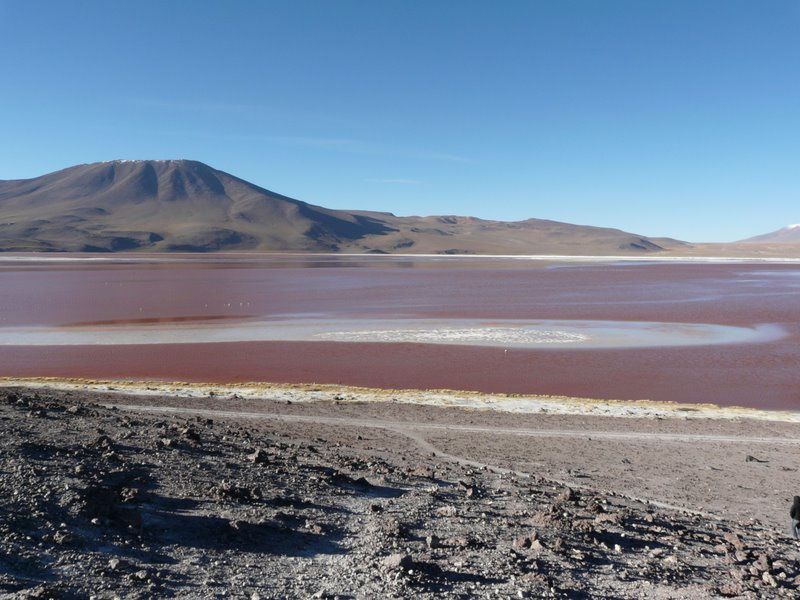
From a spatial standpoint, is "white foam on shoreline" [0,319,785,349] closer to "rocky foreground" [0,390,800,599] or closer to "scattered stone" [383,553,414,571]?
"rocky foreground" [0,390,800,599]

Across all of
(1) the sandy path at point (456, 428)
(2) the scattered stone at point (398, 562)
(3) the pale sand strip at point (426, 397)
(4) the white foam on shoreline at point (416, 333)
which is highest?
(2) the scattered stone at point (398, 562)

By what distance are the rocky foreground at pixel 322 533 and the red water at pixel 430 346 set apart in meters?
11.1

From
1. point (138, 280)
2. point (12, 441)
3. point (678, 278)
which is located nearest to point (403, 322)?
point (12, 441)

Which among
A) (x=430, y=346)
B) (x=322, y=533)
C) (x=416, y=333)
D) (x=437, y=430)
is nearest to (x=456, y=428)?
(x=437, y=430)

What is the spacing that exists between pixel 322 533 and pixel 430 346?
66.2ft

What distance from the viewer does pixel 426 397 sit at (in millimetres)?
18344

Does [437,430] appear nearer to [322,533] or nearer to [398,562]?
[322,533]

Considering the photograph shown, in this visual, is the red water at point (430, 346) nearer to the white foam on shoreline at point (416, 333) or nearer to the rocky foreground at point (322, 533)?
the white foam on shoreline at point (416, 333)

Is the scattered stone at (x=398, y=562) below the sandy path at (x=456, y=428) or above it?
above

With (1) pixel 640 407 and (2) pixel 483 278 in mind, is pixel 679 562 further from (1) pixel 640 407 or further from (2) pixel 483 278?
(2) pixel 483 278

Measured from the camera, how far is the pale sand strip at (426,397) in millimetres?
16672

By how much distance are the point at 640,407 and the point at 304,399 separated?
28.5ft

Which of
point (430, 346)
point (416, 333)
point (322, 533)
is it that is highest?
point (322, 533)

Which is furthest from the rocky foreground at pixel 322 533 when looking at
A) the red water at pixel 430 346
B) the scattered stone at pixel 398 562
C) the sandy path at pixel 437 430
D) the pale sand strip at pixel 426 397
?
the red water at pixel 430 346
